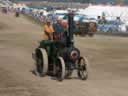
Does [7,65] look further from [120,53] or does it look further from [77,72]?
[120,53]

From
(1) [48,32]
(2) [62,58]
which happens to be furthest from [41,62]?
(2) [62,58]

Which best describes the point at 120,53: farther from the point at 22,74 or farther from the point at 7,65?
the point at 22,74

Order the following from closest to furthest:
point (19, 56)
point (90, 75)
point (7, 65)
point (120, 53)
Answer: point (90, 75), point (7, 65), point (19, 56), point (120, 53)

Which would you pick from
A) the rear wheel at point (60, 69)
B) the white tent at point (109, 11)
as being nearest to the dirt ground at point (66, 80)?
the rear wheel at point (60, 69)

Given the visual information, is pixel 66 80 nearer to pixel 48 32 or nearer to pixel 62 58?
pixel 62 58

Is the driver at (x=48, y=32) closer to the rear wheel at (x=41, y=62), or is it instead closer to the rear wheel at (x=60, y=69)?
the rear wheel at (x=41, y=62)

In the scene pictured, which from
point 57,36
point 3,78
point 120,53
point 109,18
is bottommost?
point 109,18

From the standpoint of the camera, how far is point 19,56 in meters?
22.4

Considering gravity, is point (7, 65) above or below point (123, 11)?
above

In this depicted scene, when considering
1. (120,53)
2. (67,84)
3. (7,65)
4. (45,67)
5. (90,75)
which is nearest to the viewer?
(67,84)

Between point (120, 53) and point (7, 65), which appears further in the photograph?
point (120, 53)

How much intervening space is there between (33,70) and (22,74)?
1.10 meters

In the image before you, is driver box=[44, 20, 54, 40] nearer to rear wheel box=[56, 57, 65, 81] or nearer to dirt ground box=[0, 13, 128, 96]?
rear wheel box=[56, 57, 65, 81]

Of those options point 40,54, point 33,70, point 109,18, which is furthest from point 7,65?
point 109,18
